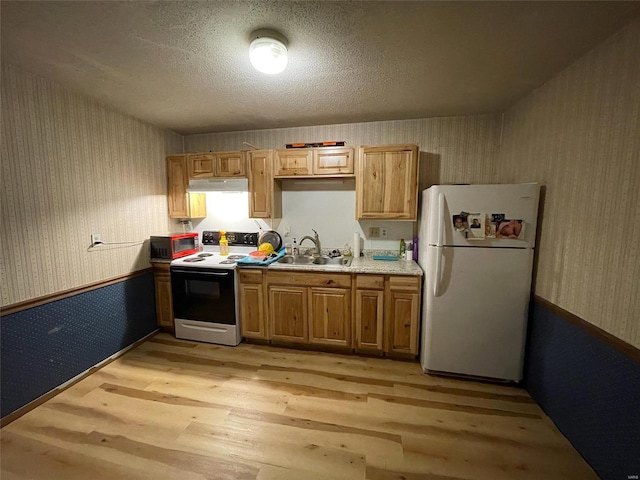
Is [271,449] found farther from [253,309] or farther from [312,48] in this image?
[312,48]

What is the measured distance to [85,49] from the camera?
154cm

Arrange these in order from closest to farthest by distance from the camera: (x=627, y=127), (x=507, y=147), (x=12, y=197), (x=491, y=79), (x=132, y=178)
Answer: (x=627, y=127) < (x=12, y=197) < (x=491, y=79) < (x=507, y=147) < (x=132, y=178)

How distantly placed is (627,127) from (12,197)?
11.9ft

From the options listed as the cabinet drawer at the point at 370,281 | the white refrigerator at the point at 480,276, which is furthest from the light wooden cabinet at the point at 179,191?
the white refrigerator at the point at 480,276

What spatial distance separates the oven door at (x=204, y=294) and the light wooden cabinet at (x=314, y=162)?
122cm

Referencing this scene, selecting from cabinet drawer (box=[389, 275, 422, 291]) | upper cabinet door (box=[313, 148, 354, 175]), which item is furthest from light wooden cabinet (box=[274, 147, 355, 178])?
cabinet drawer (box=[389, 275, 422, 291])

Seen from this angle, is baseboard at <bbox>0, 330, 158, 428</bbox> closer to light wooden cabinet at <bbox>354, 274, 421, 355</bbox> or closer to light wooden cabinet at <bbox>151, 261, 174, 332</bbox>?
light wooden cabinet at <bbox>151, 261, 174, 332</bbox>

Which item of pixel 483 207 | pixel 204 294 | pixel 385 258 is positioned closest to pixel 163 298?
pixel 204 294

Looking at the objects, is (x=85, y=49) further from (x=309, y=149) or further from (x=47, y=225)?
(x=309, y=149)

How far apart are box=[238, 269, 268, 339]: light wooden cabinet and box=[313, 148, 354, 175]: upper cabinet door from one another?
124 centimetres

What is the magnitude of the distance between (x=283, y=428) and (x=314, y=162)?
2.28m

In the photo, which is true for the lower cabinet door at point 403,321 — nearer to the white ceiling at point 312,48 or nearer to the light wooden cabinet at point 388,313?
the light wooden cabinet at point 388,313

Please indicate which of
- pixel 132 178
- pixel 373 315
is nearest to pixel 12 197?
pixel 132 178

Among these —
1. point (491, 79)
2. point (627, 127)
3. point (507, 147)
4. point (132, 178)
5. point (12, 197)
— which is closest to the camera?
point (627, 127)
